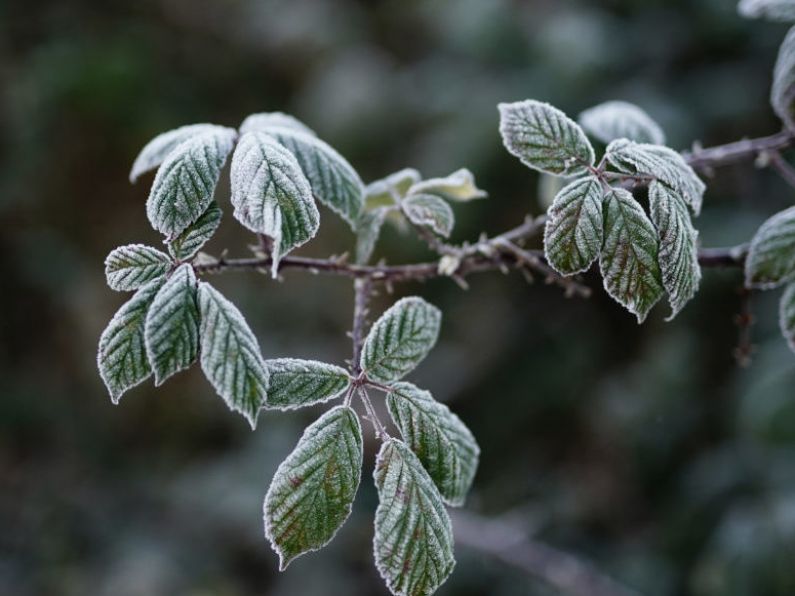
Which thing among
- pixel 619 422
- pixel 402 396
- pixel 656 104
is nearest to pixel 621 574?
pixel 619 422

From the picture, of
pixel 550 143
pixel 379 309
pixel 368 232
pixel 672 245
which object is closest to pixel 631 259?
pixel 672 245

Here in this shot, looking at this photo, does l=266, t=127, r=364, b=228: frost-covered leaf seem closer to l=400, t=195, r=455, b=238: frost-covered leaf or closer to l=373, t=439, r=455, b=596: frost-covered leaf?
l=400, t=195, r=455, b=238: frost-covered leaf

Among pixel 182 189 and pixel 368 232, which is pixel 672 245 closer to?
pixel 368 232

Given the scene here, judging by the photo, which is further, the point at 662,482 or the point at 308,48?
the point at 308,48

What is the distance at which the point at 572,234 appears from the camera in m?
0.78

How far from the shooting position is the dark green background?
2.35 m

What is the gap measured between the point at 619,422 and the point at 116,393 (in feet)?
6.71

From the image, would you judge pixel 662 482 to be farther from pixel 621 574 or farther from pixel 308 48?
pixel 308 48

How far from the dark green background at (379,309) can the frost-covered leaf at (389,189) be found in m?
1.20

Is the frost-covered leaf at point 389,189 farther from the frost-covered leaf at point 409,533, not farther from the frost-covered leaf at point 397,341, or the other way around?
the frost-covered leaf at point 409,533

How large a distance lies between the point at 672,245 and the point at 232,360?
441 mm

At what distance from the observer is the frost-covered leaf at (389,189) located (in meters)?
1.11

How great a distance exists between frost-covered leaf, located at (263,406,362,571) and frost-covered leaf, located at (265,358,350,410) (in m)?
0.04

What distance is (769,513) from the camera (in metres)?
1.99
